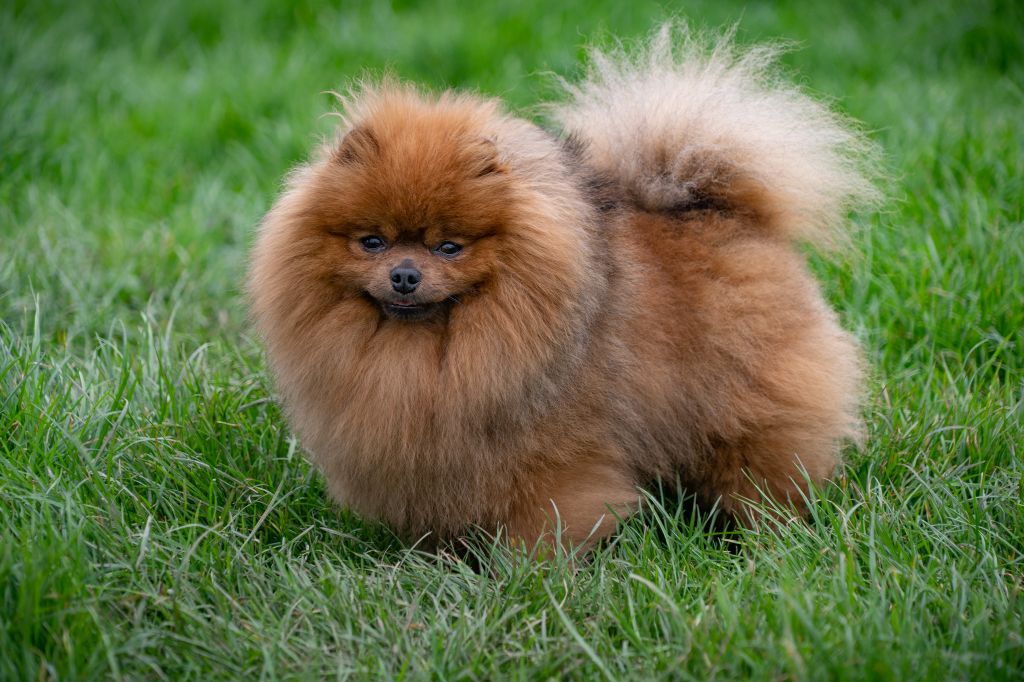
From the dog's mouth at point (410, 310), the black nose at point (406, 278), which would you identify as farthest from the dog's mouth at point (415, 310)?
the black nose at point (406, 278)

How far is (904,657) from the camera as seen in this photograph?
2523 mm

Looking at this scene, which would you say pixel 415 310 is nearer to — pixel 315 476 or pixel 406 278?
pixel 406 278

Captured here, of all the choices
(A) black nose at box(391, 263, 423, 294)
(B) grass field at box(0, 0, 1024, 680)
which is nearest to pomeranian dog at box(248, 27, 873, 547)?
(A) black nose at box(391, 263, 423, 294)

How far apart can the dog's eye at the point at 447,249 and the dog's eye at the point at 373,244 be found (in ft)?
0.58

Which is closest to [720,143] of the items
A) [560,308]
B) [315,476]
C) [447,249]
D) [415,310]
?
[560,308]

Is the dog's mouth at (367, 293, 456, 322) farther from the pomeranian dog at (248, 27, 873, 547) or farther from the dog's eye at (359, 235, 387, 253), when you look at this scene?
the dog's eye at (359, 235, 387, 253)

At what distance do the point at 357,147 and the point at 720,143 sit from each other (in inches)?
52.8

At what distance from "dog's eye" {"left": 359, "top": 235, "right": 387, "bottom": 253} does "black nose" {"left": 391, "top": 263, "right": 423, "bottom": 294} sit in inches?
5.8

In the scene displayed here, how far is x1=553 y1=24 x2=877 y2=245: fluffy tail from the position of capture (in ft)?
11.5

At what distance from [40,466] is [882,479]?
10.6ft

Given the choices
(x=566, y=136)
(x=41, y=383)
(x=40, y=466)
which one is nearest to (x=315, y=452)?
(x=40, y=466)

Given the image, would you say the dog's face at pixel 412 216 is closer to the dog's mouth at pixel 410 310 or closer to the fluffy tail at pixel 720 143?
the dog's mouth at pixel 410 310

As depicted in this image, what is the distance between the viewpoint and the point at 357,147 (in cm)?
308

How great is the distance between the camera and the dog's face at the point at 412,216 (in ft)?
9.72
